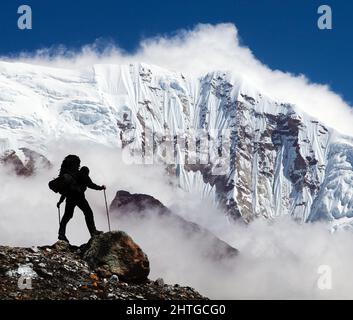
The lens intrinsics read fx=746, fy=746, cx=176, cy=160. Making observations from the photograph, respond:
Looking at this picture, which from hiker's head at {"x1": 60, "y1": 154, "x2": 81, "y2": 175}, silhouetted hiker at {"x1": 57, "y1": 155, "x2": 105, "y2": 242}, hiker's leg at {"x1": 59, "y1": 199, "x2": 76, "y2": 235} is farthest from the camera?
hiker's leg at {"x1": 59, "y1": 199, "x2": 76, "y2": 235}

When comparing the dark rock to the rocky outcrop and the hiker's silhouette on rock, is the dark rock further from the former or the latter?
the hiker's silhouette on rock

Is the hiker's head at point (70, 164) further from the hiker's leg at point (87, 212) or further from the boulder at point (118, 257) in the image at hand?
the boulder at point (118, 257)

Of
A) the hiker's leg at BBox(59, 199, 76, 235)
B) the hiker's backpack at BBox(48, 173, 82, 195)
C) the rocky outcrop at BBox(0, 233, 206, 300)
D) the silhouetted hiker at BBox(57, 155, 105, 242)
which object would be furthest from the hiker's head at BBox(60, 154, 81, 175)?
the rocky outcrop at BBox(0, 233, 206, 300)

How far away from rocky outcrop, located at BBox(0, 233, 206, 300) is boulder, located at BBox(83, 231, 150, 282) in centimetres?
9

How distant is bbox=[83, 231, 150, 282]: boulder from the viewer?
97.0 ft

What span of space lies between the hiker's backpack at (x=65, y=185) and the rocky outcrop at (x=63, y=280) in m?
2.38

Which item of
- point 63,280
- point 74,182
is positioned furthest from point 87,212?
point 63,280

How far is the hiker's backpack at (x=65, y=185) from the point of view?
103ft

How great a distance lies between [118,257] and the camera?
29766 mm

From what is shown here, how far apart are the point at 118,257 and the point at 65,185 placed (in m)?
4.12

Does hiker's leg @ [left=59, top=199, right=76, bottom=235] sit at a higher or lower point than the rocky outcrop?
higher
